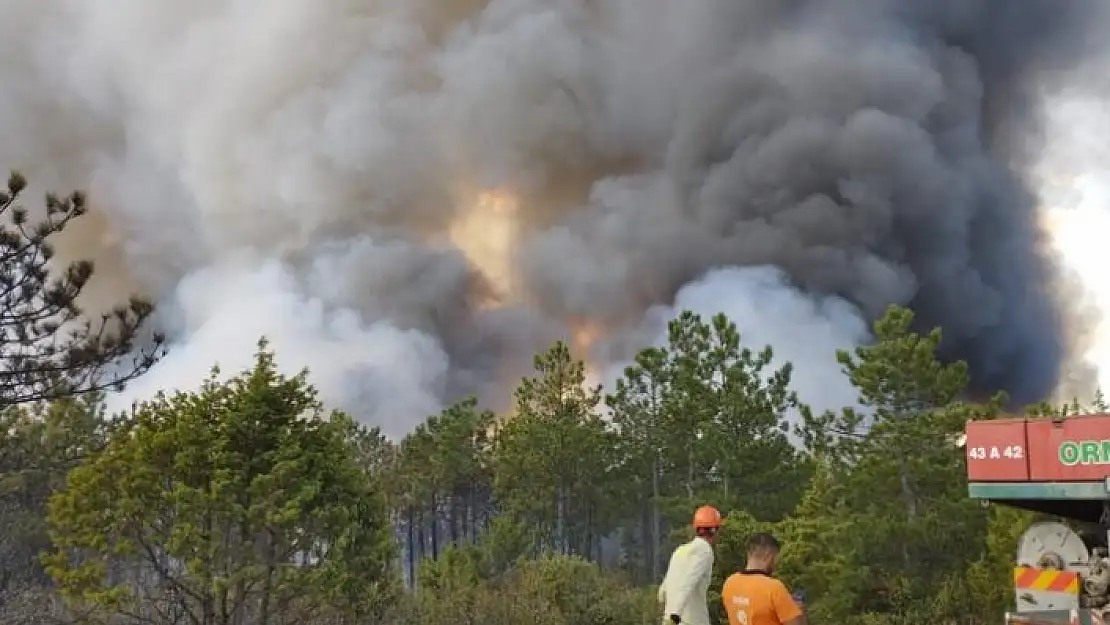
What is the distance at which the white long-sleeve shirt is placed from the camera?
472 cm

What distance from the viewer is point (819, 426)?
59.0 feet

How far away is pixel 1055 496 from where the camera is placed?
5.71 meters

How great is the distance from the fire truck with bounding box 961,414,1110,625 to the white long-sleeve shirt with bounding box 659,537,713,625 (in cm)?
236

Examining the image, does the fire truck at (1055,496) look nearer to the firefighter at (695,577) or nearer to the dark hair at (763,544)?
the firefighter at (695,577)

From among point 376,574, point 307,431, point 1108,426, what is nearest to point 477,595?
point 376,574

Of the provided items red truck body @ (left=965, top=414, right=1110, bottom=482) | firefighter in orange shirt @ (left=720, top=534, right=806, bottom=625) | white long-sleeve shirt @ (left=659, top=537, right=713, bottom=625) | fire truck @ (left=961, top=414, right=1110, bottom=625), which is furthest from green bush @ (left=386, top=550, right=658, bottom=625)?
firefighter in orange shirt @ (left=720, top=534, right=806, bottom=625)

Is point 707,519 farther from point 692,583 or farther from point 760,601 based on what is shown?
point 760,601

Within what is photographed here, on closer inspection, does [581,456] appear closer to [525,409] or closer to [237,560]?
[525,409]

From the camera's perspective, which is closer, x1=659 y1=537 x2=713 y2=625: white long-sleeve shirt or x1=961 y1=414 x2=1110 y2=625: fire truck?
x1=659 y1=537 x2=713 y2=625: white long-sleeve shirt

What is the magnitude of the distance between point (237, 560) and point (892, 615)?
11.7 m

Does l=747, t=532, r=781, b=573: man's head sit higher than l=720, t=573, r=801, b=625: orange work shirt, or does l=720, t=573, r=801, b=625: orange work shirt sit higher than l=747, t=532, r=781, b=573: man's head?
l=747, t=532, r=781, b=573: man's head

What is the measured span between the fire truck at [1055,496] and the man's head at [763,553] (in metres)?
2.76

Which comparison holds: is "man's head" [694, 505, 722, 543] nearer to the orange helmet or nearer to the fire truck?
the orange helmet

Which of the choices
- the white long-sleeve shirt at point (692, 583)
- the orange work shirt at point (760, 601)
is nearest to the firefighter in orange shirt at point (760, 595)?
the orange work shirt at point (760, 601)
